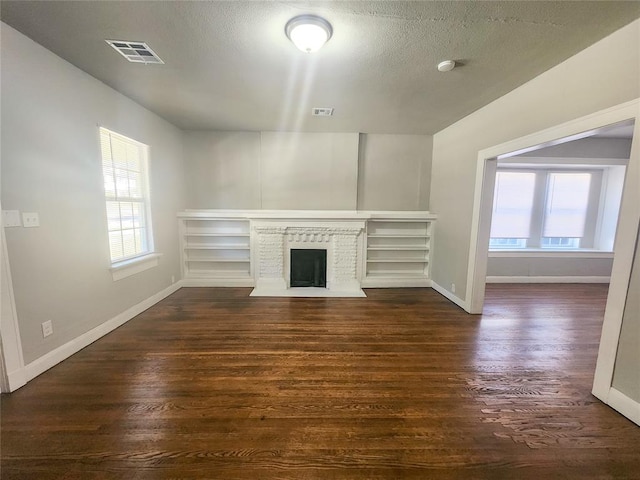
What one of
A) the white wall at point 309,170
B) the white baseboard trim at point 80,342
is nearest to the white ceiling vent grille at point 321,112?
the white wall at point 309,170

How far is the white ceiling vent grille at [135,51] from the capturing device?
1.94 m

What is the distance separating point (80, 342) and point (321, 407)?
2416 millimetres

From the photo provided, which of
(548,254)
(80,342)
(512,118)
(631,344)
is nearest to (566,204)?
(548,254)

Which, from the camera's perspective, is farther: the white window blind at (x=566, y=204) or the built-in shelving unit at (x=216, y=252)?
the white window blind at (x=566, y=204)

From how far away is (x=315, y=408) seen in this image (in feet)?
5.66

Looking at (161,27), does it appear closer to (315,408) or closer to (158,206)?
(158,206)

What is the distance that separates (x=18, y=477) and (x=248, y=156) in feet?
13.2

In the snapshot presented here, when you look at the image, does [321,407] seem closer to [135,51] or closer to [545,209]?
[135,51]

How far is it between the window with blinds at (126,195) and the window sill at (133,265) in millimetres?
89

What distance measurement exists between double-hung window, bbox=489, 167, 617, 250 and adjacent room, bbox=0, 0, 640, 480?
0.72m

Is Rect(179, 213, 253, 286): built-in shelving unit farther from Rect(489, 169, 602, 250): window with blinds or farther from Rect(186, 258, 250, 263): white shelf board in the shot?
Rect(489, 169, 602, 250): window with blinds

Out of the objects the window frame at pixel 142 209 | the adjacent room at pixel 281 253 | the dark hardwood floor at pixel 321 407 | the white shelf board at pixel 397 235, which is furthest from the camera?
the white shelf board at pixel 397 235

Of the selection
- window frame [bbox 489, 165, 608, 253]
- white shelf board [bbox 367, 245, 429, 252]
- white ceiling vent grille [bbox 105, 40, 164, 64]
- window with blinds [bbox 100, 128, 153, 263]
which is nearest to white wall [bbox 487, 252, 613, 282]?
window frame [bbox 489, 165, 608, 253]

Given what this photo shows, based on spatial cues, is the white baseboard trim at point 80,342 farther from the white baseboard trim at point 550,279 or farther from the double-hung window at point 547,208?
the double-hung window at point 547,208
